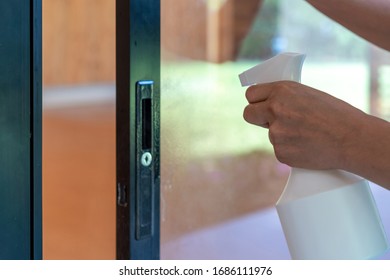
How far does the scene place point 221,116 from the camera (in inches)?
41.6

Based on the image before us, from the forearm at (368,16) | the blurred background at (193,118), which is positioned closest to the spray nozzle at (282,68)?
Result: the forearm at (368,16)

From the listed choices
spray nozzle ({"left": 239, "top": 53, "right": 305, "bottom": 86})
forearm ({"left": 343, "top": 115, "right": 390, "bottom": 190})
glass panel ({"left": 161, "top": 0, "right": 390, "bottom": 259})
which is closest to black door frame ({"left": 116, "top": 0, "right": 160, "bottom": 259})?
glass panel ({"left": 161, "top": 0, "right": 390, "bottom": 259})

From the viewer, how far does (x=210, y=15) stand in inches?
43.1

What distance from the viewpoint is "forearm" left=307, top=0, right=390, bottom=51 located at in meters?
0.78

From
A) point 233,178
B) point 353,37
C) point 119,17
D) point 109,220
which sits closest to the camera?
point 119,17

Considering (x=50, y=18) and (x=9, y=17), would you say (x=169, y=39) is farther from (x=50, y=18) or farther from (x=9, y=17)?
(x=9, y=17)

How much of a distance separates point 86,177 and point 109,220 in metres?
0.08

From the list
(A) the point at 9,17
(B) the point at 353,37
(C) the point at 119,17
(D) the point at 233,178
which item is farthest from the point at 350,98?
(A) the point at 9,17

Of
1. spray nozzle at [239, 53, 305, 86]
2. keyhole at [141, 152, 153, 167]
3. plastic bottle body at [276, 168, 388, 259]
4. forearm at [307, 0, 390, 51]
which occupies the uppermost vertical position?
forearm at [307, 0, 390, 51]

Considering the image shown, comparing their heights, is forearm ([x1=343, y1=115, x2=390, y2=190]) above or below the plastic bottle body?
above

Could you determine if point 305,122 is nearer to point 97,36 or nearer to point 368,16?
point 368,16

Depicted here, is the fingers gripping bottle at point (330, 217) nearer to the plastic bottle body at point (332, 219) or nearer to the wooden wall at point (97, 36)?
the plastic bottle body at point (332, 219)

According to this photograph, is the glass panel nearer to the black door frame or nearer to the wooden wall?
the wooden wall

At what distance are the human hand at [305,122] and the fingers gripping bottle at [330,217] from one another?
20 mm
